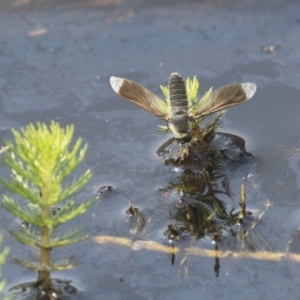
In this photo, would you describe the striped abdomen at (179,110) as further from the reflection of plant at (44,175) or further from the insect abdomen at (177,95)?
Answer: the reflection of plant at (44,175)

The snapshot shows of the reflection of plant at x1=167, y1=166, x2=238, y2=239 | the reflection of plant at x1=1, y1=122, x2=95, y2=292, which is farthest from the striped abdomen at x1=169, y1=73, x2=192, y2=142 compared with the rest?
the reflection of plant at x1=1, y1=122, x2=95, y2=292

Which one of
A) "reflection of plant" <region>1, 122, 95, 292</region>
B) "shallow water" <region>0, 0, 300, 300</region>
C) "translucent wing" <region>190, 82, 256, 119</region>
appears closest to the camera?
"reflection of plant" <region>1, 122, 95, 292</region>

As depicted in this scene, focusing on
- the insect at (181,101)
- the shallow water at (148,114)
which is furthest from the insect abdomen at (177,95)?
the shallow water at (148,114)

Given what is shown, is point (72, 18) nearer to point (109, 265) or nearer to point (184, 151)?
point (184, 151)

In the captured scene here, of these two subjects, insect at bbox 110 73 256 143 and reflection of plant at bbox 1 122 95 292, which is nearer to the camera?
reflection of plant at bbox 1 122 95 292

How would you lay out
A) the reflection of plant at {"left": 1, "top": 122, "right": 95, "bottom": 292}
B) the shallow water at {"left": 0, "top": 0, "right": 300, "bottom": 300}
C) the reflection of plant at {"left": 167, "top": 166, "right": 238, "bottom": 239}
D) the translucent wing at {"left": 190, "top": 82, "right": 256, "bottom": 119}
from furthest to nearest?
the translucent wing at {"left": 190, "top": 82, "right": 256, "bottom": 119} → the reflection of plant at {"left": 167, "top": 166, "right": 238, "bottom": 239} → the shallow water at {"left": 0, "top": 0, "right": 300, "bottom": 300} → the reflection of plant at {"left": 1, "top": 122, "right": 95, "bottom": 292}

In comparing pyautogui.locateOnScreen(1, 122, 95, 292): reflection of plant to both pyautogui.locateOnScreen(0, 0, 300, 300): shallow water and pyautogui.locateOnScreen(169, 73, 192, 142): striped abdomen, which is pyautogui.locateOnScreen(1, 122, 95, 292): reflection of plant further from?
pyautogui.locateOnScreen(169, 73, 192, 142): striped abdomen

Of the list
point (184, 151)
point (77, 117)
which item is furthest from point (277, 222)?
point (77, 117)
